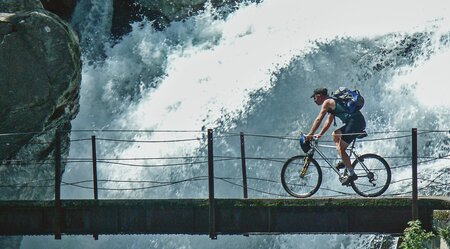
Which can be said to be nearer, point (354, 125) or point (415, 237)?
point (415, 237)

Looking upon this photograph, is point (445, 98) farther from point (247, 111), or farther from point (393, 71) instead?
point (247, 111)

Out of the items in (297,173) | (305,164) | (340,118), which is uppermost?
(340,118)

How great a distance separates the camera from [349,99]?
16.1 meters

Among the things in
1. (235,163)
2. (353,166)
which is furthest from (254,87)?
(353,166)

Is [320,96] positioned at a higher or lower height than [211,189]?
higher

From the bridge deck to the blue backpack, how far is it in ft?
5.03

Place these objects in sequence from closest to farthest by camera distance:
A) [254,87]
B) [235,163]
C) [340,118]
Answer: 1. [340,118]
2. [235,163]
3. [254,87]

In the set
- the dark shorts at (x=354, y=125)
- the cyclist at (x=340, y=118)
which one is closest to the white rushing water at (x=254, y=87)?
the cyclist at (x=340, y=118)

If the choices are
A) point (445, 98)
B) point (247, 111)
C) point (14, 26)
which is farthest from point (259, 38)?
point (14, 26)

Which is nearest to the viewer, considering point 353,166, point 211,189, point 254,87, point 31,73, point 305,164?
point 211,189

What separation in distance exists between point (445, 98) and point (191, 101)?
273 inches

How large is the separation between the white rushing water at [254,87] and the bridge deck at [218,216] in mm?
4277

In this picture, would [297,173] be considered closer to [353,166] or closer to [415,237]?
[353,166]

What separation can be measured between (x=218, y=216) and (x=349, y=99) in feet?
9.57
